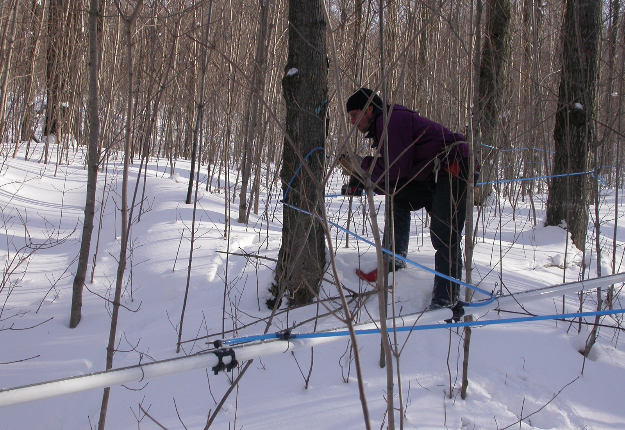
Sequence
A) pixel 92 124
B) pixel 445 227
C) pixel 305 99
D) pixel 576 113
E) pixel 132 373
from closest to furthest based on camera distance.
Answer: pixel 132 373 → pixel 92 124 → pixel 445 227 → pixel 305 99 → pixel 576 113

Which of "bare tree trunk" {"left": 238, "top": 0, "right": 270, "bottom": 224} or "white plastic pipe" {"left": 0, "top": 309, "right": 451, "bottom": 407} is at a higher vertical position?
"bare tree trunk" {"left": 238, "top": 0, "right": 270, "bottom": 224}

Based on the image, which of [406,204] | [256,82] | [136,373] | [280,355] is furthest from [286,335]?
[256,82]

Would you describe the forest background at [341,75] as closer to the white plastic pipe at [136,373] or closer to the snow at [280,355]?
the snow at [280,355]

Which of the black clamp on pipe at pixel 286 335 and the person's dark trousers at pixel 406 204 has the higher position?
the person's dark trousers at pixel 406 204

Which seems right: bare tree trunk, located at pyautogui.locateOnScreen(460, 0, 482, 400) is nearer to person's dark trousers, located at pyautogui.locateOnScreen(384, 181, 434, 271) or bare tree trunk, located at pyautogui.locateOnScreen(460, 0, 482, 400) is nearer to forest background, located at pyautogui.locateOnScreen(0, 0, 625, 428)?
forest background, located at pyautogui.locateOnScreen(0, 0, 625, 428)

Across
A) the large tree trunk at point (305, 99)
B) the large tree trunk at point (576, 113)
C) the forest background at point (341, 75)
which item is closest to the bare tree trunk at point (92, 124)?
the forest background at point (341, 75)

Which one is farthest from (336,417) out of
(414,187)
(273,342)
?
(414,187)

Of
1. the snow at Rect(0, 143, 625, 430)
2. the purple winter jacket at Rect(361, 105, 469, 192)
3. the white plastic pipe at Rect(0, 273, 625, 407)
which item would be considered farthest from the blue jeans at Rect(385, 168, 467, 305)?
the white plastic pipe at Rect(0, 273, 625, 407)

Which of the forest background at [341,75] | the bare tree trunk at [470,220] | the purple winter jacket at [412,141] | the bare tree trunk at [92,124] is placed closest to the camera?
the bare tree trunk at [470,220]

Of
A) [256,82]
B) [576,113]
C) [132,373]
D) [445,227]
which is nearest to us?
[132,373]

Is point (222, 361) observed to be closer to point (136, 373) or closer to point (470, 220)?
point (136, 373)

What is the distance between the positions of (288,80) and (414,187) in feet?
3.80

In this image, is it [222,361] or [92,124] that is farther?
[92,124]

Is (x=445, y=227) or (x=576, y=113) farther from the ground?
(x=576, y=113)
